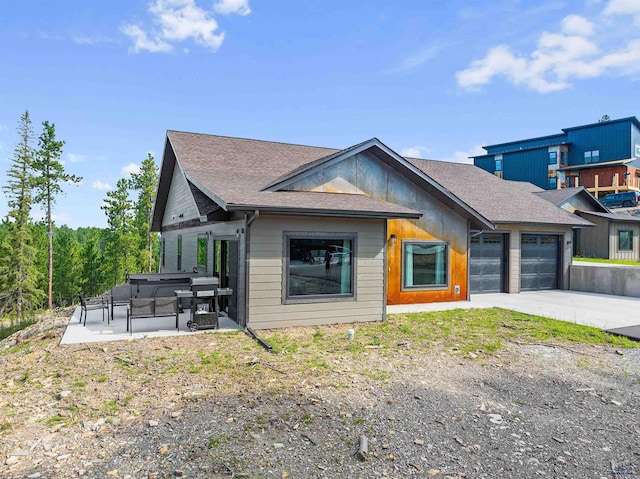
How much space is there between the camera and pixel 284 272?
873 centimetres

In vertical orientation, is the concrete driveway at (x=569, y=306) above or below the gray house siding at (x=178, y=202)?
below

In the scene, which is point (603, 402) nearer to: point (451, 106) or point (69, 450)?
point (69, 450)

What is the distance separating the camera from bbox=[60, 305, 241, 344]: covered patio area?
767 centimetres

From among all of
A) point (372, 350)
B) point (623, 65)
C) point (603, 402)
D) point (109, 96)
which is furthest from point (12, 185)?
point (623, 65)

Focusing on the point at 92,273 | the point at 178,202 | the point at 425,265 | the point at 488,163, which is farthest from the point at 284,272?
the point at 92,273

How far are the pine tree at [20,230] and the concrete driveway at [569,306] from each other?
31.4m

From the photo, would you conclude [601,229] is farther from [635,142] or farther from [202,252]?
[202,252]

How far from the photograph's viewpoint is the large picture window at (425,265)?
473 inches

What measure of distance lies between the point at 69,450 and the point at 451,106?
68.5 ft

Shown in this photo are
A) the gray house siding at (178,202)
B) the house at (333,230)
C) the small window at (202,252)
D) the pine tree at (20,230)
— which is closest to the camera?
the house at (333,230)

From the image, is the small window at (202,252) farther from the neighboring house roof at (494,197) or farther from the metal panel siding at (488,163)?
the metal panel siding at (488,163)

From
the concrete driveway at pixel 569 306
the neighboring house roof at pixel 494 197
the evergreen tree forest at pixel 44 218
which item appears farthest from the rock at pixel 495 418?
the evergreen tree forest at pixel 44 218

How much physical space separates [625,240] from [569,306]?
14.8 m

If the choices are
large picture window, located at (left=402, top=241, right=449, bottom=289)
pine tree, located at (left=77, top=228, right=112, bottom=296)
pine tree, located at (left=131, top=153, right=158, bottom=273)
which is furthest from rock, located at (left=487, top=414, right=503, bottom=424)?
pine tree, located at (left=77, top=228, right=112, bottom=296)
